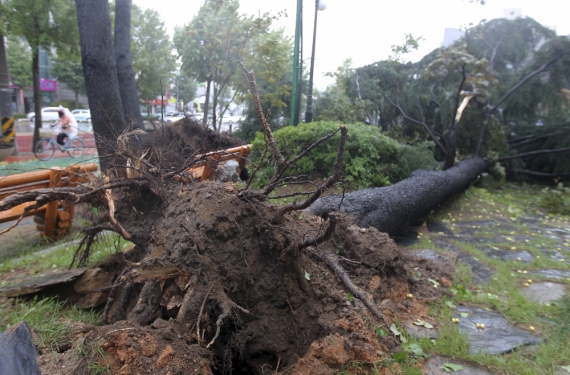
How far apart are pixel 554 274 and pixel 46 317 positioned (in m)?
4.80

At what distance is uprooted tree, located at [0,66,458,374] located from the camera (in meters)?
2.21

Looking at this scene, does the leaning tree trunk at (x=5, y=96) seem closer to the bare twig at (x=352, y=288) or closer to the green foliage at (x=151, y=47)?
the bare twig at (x=352, y=288)

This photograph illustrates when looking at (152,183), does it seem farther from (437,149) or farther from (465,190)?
(437,149)

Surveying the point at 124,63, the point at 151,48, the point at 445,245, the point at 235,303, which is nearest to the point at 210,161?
the point at 235,303

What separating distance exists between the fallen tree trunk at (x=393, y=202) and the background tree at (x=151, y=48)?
22376 mm

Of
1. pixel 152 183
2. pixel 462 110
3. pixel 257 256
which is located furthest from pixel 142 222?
pixel 462 110

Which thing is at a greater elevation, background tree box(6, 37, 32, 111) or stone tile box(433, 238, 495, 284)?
background tree box(6, 37, 32, 111)

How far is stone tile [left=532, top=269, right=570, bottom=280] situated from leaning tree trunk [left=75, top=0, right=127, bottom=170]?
19.4 ft

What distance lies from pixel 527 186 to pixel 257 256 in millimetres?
9082

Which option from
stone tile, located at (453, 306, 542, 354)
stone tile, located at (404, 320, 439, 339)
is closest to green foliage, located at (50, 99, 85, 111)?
stone tile, located at (404, 320, 439, 339)

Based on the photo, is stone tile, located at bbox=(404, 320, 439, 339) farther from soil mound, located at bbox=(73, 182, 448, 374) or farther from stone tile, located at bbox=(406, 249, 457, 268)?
stone tile, located at bbox=(406, 249, 457, 268)

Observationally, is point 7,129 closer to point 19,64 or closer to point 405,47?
point 405,47

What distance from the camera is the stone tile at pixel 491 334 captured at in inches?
110

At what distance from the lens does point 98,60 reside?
20.8ft
